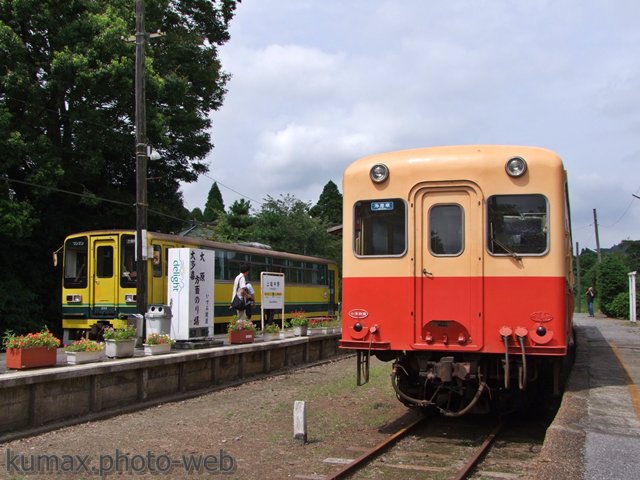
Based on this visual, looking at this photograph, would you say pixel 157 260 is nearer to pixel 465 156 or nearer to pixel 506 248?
pixel 465 156

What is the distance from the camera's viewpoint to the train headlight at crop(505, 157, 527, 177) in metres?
7.08

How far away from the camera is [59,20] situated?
59.3 ft

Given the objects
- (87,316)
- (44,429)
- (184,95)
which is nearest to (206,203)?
(184,95)

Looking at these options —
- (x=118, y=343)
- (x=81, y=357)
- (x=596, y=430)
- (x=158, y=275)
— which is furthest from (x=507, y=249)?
(x=158, y=275)

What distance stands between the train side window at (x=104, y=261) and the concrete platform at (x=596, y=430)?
11476 millimetres

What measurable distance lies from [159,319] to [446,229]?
282 inches

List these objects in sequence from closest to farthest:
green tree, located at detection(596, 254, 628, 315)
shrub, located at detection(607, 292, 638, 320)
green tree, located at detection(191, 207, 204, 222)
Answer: shrub, located at detection(607, 292, 638, 320) → green tree, located at detection(596, 254, 628, 315) → green tree, located at detection(191, 207, 204, 222)

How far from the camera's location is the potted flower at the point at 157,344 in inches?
449

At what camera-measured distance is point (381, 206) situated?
7.68 meters

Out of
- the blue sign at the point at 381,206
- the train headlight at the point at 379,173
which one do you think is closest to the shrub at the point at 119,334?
the blue sign at the point at 381,206

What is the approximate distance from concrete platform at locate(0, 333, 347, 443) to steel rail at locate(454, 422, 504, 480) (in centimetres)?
532

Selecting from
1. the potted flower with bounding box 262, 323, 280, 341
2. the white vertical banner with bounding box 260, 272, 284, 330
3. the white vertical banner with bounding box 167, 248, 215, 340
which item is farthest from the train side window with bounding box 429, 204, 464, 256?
the white vertical banner with bounding box 260, 272, 284, 330

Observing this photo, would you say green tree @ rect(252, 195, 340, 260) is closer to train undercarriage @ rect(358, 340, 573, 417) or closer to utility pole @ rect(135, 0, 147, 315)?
utility pole @ rect(135, 0, 147, 315)

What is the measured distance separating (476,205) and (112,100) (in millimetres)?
15048
